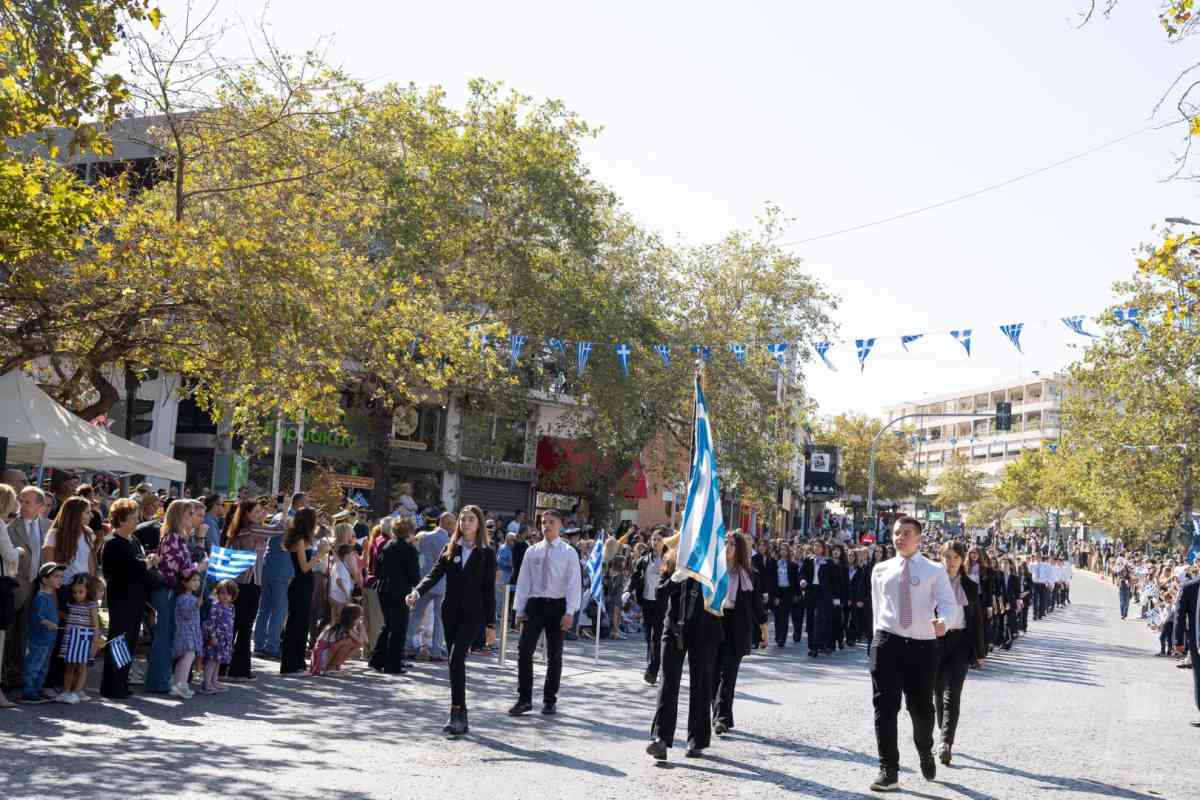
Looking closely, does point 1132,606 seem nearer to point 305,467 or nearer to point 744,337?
point 744,337

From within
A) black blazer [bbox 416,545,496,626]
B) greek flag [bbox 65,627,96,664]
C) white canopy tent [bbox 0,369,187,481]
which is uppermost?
white canopy tent [bbox 0,369,187,481]

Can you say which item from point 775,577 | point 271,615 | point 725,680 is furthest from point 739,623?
point 775,577

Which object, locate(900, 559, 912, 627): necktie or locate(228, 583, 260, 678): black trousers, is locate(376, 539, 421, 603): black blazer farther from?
locate(900, 559, 912, 627): necktie

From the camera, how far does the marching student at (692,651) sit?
32.8ft

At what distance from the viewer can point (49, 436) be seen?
16.9 metres

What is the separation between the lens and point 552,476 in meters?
45.5

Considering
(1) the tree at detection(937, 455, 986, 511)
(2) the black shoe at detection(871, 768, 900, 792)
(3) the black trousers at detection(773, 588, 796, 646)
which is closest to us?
(2) the black shoe at detection(871, 768, 900, 792)

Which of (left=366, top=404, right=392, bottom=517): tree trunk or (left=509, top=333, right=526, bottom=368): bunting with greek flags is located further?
(left=366, top=404, right=392, bottom=517): tree trunk

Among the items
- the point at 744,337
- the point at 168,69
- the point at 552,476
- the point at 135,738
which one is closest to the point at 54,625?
the point at 135,738

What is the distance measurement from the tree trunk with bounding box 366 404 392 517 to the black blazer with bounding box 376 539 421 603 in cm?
1724

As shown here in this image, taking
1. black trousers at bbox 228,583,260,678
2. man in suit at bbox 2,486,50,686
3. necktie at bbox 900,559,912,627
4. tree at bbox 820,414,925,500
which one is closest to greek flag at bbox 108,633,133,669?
man in suit at bbox 2,486,50,686

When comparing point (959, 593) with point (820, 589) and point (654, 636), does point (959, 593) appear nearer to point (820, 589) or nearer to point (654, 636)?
point (654, 636)

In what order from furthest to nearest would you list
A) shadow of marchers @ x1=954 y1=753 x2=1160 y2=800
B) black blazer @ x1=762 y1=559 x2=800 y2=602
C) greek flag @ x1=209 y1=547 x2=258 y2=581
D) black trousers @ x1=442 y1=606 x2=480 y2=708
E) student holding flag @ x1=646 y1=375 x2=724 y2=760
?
black blazer @ x1=762 y1=559 x2=800 y2=602 < greek flag @ x1=209 y1=547 x2=258 y2=581 < black trousers @ x1=442 y1=606 x2=480 y2=708 < student holding flag @ x1=646 y1=375 x2=724 y2=760 < shadow of marchers @ x1=954 y1=753 x2=1160 y2=800

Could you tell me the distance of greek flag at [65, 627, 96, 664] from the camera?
10.8 meters
